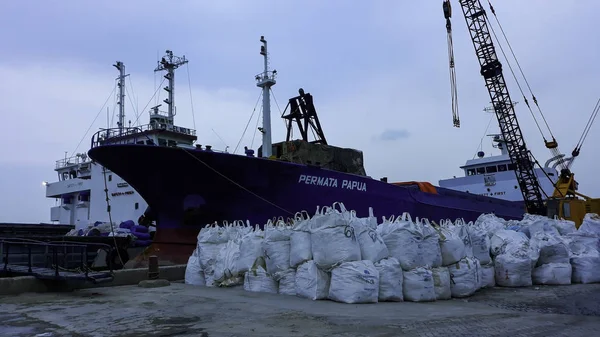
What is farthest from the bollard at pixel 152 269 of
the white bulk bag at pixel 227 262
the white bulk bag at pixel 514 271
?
the white bulk bag at pixel 514 271

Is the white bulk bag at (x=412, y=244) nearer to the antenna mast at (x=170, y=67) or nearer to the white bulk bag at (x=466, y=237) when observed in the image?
the white bulk bag at (x=466, y=237)

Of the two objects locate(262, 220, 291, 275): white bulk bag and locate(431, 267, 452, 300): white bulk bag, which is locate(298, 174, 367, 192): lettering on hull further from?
locate(431, 267, 452, 300): white bulk bag

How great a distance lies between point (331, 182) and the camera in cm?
1334

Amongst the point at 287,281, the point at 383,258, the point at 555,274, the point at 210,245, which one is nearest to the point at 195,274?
the point at 210,245

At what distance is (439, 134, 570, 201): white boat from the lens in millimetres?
25328

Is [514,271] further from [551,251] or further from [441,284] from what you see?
[441,284]

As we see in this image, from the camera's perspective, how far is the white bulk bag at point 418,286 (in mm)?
5859

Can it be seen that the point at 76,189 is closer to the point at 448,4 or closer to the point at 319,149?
the point at 319,149

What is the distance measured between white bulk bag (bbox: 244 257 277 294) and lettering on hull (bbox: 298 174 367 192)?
5.72 meters

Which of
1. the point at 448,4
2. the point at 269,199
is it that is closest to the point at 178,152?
the point at 269,199

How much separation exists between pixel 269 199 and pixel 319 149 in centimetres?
313

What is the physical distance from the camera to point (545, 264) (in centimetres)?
773

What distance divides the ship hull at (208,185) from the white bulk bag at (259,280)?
521 centimetres

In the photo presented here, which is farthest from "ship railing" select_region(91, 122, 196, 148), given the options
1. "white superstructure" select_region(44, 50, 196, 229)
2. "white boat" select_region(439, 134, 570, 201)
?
"white boat" select_region(439, 134, 570, 201)
